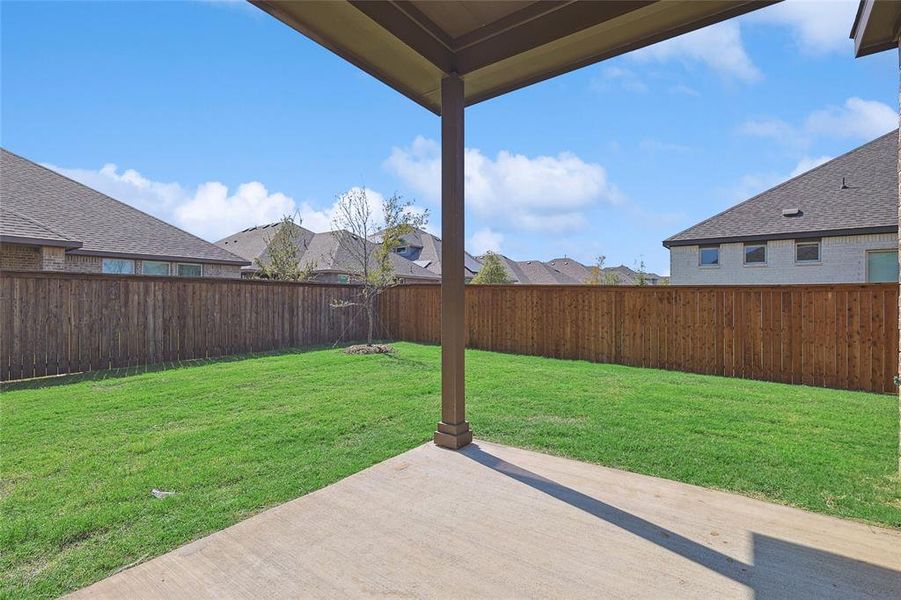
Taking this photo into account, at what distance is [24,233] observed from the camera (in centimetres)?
816

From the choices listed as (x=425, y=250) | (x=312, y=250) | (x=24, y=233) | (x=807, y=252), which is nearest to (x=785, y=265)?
(x=807, y=252)

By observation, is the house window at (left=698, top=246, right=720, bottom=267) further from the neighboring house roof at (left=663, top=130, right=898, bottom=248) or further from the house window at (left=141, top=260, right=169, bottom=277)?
the house window at (left=141, top=260, right=169, bottom=277)

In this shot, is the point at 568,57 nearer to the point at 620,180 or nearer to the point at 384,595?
the point at 384,595

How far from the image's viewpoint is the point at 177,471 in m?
3.12

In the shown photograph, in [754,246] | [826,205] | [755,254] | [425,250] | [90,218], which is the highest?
[425,250]

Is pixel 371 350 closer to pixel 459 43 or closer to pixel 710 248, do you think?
pixel 459 43

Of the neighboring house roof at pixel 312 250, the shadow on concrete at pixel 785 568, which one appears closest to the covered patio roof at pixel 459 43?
the shadow on concrete at pixel 785 568

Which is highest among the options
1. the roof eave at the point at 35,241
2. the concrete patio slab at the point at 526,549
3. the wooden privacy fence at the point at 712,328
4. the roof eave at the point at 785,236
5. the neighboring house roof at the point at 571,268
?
the neighboring house roof at the point at 571,268

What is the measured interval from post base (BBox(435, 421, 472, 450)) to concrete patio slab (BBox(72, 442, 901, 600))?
0.64 metres

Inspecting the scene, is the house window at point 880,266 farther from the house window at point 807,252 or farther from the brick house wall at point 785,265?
the house window at point 807,252

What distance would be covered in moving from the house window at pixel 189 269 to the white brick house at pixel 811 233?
14.6 m

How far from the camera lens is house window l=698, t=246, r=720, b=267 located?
13117mm

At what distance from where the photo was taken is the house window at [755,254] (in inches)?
486

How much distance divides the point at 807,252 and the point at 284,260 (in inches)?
702
